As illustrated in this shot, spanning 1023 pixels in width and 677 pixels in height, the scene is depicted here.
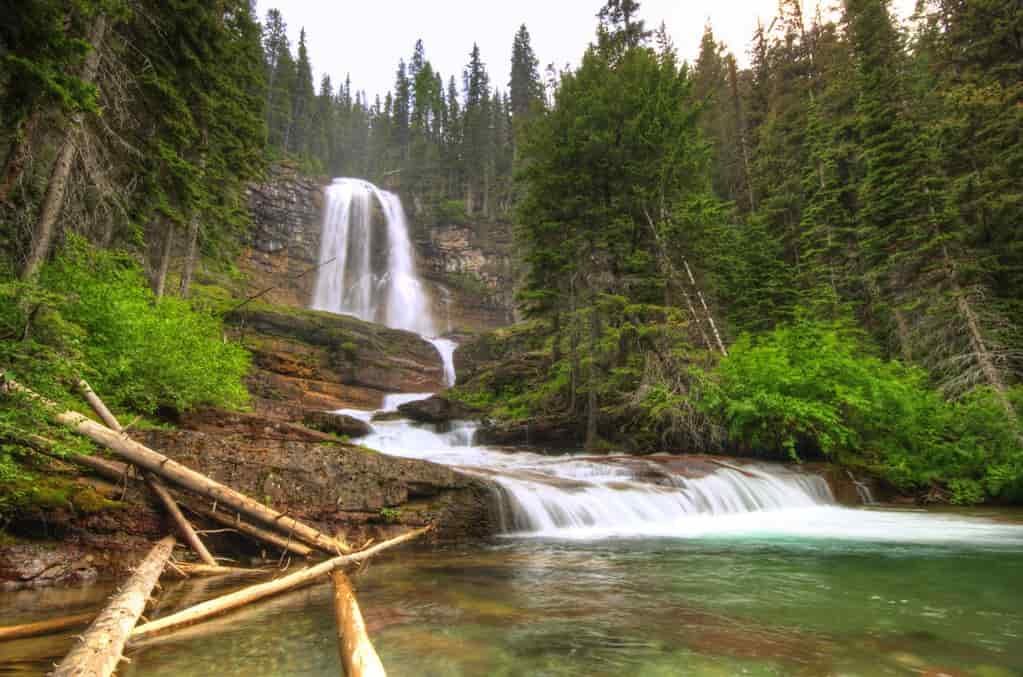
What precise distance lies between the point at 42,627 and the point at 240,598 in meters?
1.16

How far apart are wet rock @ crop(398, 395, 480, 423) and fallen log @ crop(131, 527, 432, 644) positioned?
50.8ft

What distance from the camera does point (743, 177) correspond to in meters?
35.5

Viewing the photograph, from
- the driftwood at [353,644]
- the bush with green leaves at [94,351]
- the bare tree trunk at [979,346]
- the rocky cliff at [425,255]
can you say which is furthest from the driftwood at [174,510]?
the rocky cliff at [425,255]

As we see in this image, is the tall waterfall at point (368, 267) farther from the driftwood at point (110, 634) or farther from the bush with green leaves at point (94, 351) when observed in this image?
the driftwood at point (110, 634)

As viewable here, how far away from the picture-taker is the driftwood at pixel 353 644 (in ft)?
7.21

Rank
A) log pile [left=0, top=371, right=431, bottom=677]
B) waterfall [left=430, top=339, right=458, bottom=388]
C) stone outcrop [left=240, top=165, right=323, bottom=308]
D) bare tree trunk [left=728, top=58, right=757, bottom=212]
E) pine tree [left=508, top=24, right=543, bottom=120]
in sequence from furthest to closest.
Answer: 1. pine tree [left=508, top=24, right=543, bottom=120]
2. stone outcrop [left=240, top=165, right=323, bottom=308]
3. bare tree trunk [left=728, top=58, right=757, bottom=212]
4. waterfall [left=430, top=339, right=458, bottom=388]
5. log pile [left=0, top=371, right=431, bottom=677]

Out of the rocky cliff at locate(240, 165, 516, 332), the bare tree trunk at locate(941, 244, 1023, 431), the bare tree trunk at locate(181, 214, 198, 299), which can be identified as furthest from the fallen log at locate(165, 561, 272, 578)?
the rocky cliff at locate(240, 165, 516, 332)

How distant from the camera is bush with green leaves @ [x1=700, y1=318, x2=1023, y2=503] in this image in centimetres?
1255

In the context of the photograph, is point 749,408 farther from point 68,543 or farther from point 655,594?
point 68,543

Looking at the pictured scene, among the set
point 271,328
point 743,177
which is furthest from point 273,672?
point 743,177

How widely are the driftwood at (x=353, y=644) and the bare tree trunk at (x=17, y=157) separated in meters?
7.30

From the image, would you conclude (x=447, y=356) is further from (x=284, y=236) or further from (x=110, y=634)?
(x=110, y=634)

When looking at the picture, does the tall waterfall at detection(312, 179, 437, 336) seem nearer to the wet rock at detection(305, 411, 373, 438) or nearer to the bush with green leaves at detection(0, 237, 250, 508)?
the wet rock at detection(305, 411, 373, 438)

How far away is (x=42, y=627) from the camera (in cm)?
343
